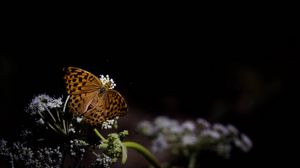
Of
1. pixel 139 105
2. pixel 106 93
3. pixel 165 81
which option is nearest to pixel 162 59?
pixel 165 81

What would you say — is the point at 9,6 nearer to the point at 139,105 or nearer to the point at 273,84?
the point at 139,105

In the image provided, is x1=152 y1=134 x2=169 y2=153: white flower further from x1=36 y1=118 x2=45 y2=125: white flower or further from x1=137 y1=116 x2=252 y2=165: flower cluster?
x1=36 y1=118 x2=45 y2=125: white flower

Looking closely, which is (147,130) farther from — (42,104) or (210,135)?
(42,104)

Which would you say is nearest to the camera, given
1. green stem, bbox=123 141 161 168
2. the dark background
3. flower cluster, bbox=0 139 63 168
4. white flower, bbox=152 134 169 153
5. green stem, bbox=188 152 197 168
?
flower cluster, bbox=0 139 63 168

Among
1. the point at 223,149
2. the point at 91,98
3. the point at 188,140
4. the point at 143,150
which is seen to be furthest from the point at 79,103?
the point at 223,149

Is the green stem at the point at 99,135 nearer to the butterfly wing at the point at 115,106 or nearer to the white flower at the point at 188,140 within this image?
the butterfly wing at the point at 115,106

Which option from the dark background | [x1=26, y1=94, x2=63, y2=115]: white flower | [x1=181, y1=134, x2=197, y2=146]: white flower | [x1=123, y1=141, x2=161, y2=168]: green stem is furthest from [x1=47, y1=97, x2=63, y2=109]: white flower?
the dark background

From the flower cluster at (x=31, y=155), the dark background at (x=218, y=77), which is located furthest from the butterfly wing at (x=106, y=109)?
the dark background at (x=218, y=77)
